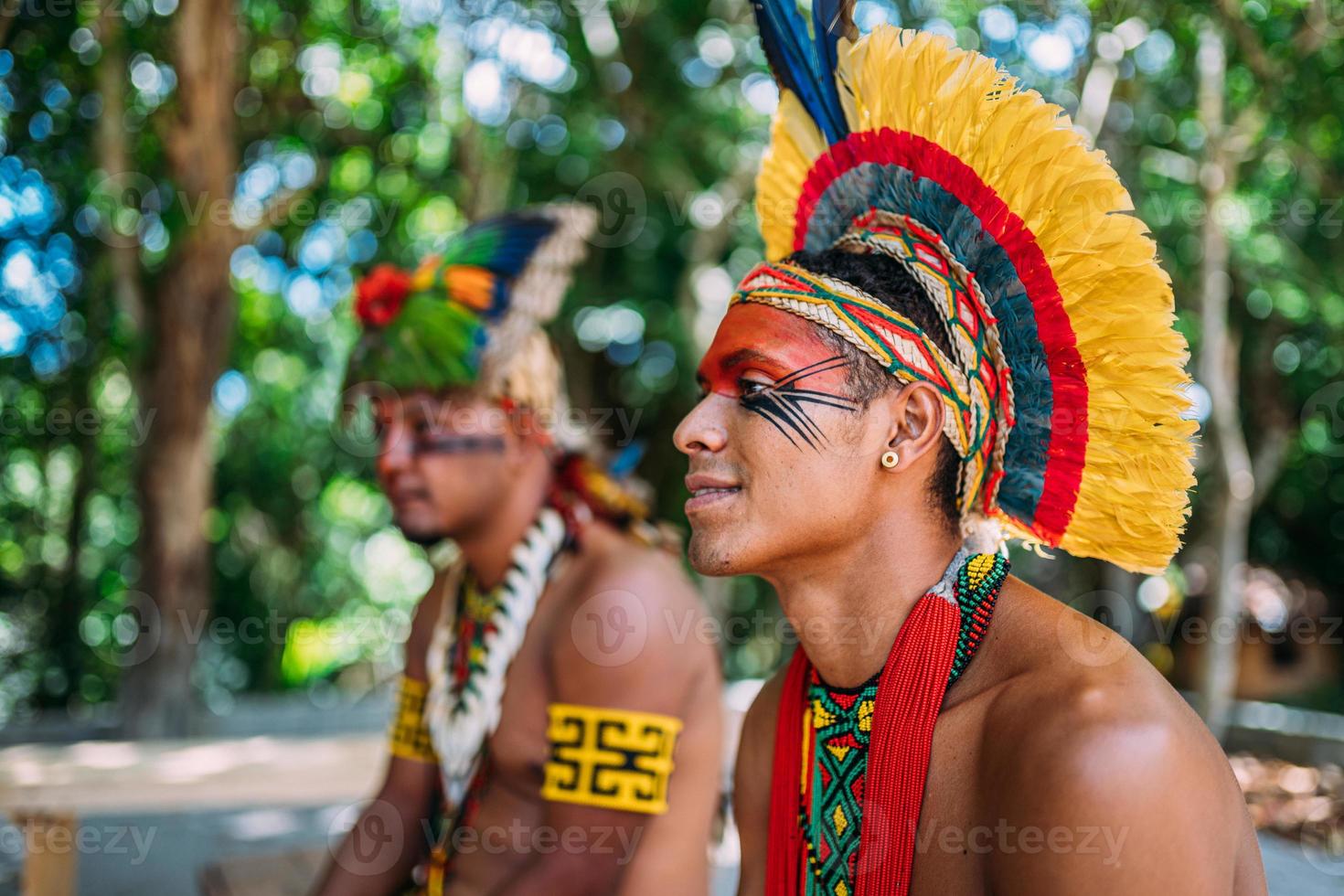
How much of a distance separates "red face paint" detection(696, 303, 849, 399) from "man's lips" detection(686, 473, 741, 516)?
0.49ft

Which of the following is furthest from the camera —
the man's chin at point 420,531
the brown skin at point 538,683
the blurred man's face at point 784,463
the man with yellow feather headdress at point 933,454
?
the man's chin at point 420,531

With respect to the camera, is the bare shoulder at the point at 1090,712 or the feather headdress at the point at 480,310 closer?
the bare shoulder at the point at 1090,712

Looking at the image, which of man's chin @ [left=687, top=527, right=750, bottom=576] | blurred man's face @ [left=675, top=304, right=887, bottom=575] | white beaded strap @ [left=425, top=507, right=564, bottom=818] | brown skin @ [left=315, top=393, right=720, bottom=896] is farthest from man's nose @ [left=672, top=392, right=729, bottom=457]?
white beaded strap @ [left=425, top=507, right=564, bottom=818]

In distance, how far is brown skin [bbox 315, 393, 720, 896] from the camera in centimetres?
257

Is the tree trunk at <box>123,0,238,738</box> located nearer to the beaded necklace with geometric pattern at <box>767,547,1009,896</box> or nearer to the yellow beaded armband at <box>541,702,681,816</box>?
the yellow beaded armband at <box>541,702,681,816</box>

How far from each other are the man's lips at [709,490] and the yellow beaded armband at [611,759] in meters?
1.02

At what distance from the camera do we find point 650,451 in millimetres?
10273

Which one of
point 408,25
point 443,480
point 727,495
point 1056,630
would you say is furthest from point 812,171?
point 408,25

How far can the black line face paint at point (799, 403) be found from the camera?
1723 millimetres

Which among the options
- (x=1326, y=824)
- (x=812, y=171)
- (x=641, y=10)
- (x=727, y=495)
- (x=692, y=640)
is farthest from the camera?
(x=641, y=10)

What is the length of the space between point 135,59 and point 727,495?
635 centimetres

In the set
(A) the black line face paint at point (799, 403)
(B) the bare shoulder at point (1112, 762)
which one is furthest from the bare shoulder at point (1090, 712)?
(A) the black line face paint at point (799, 403)

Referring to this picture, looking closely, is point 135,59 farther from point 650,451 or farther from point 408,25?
point 650,451

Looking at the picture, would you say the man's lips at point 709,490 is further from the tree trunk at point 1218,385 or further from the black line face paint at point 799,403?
the tree trunk at point 1218,385
